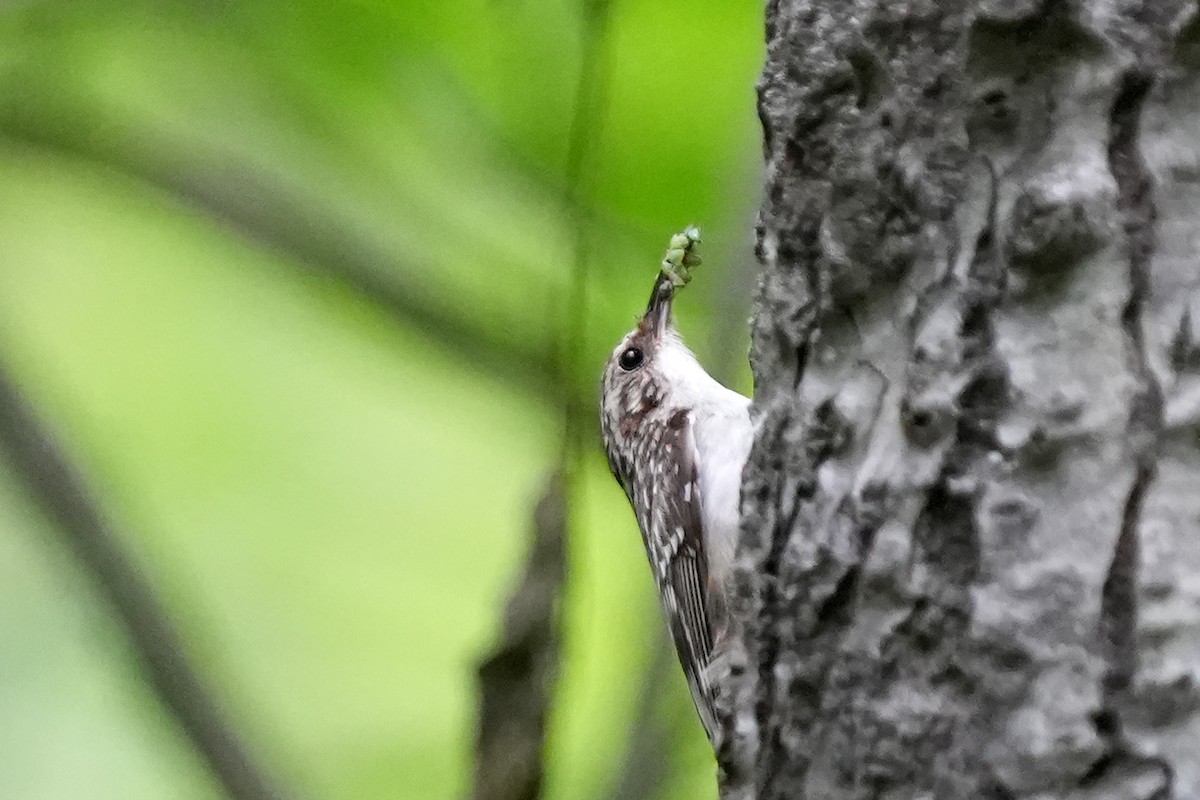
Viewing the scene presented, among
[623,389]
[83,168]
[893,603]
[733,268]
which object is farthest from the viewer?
[623,389]

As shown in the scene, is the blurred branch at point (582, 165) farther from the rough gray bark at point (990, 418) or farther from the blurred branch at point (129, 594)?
the rough gray bark at point (990, 418)

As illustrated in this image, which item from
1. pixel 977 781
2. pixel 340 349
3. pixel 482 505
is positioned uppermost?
pixel 977 781

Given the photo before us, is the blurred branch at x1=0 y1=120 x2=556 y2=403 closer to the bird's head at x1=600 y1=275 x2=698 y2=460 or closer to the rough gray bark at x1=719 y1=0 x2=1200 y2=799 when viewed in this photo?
the bird's head at x1=600 y1=275 x2=698 y2=460

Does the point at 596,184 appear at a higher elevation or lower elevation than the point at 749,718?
higher

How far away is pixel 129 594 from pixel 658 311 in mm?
1246

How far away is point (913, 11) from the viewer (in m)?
1.10

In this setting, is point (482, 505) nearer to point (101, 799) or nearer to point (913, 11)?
point (101, 799)

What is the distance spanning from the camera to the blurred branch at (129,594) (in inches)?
76.2

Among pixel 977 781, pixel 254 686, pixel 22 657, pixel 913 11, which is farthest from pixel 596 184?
pixel 22 657

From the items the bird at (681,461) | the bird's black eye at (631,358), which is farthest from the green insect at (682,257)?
the bird's black eye at (631,358)

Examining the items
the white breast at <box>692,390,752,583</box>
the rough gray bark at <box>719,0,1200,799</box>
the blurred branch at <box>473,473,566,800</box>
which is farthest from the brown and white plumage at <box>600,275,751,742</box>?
the rough gray bark at <box>719,0,1200,799</box>

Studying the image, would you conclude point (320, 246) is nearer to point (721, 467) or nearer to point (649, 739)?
point (721, 467)

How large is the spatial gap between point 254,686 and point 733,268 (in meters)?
2.35

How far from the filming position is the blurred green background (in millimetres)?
2367
